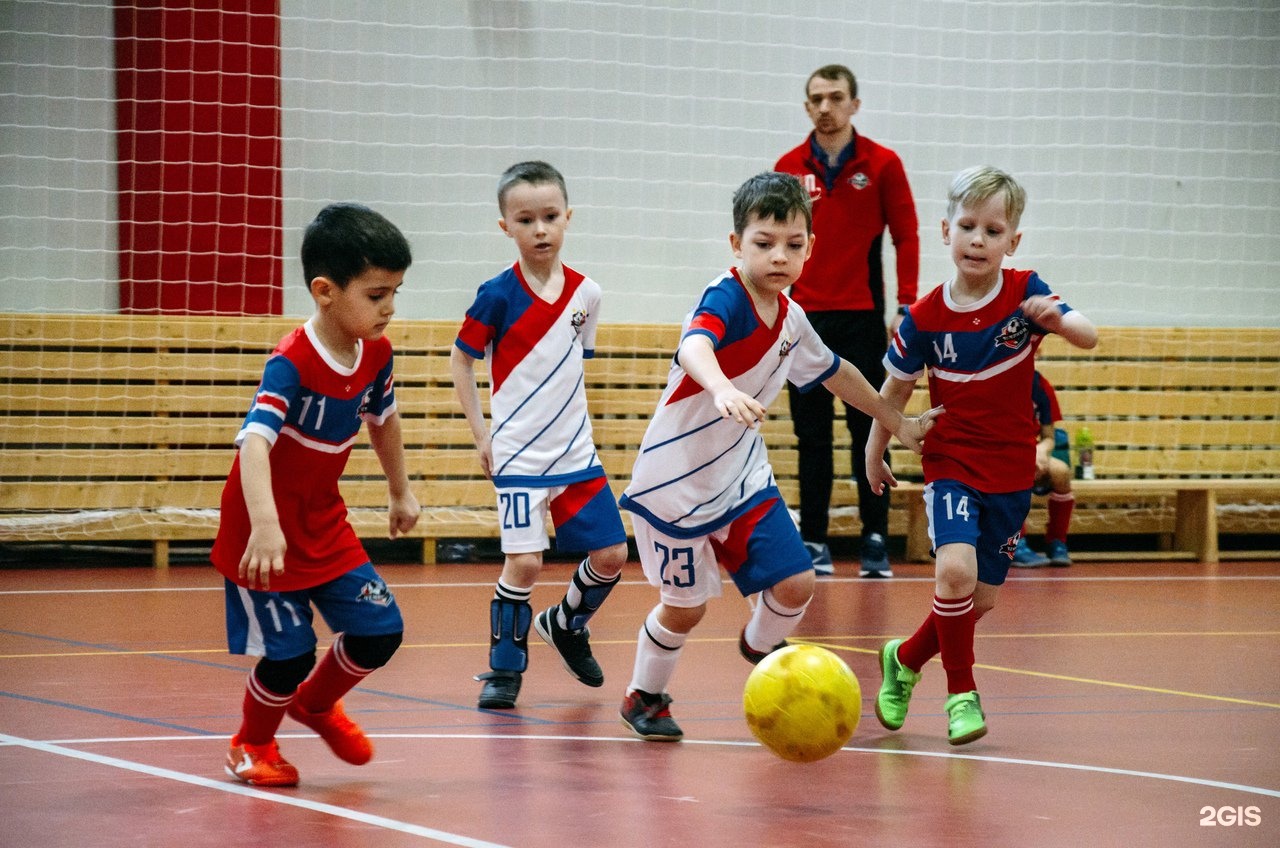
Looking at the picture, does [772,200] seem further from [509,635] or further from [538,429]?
[509,635]

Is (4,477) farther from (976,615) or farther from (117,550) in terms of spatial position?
(976,615)

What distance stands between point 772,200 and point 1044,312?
759 millimetres

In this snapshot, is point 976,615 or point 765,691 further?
point 976,615

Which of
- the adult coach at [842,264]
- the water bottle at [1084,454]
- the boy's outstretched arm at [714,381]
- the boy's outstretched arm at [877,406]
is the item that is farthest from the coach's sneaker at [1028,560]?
the boy's outstretched arm at [714,381]

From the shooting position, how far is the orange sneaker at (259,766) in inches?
125

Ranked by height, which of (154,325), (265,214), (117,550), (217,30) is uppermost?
(217,30)

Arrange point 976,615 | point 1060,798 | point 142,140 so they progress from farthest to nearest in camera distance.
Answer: point 142,140, point 976,615, point 1060,798

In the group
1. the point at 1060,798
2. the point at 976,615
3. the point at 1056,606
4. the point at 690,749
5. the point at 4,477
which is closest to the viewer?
the point at 1060,798

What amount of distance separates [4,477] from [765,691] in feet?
18.0

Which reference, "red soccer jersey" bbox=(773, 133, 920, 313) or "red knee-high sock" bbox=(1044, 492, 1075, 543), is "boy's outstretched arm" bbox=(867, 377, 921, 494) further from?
"red knee-high sock" bbox=(1044, 492, 1075, 543)

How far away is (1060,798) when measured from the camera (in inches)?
122

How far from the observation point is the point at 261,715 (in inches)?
126

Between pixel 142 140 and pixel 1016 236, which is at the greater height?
pixel 142 140

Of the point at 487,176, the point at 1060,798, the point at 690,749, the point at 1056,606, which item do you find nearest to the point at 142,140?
the point at 487,176
